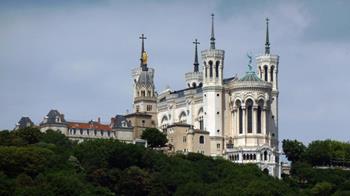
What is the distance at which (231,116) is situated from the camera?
154375 millimetres

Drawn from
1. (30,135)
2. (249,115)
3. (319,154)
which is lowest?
(319,154)

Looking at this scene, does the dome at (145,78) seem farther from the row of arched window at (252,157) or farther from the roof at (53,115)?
the row of arched window at (252,157)

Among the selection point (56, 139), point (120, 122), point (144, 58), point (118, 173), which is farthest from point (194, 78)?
point (118, 173)

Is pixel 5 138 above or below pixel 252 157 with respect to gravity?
above

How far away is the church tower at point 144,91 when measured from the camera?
167 m

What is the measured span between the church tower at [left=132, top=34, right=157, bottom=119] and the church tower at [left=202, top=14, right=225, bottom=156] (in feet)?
42.1

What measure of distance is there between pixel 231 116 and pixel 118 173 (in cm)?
2865

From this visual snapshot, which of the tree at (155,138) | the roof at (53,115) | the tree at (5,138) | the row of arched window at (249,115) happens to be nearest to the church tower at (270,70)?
the row of arched window at (249,115)

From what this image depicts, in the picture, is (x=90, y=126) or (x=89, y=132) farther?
(x=90, y=126)

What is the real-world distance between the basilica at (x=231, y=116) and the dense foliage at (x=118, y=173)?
777 centimetres

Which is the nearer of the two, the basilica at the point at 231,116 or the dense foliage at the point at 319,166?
the dense foliage at the point at 319,166

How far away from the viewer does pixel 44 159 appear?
125 m

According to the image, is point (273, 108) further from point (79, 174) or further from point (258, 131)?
point (79, 174)

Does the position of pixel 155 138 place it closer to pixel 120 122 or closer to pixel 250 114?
pixel 120 122
